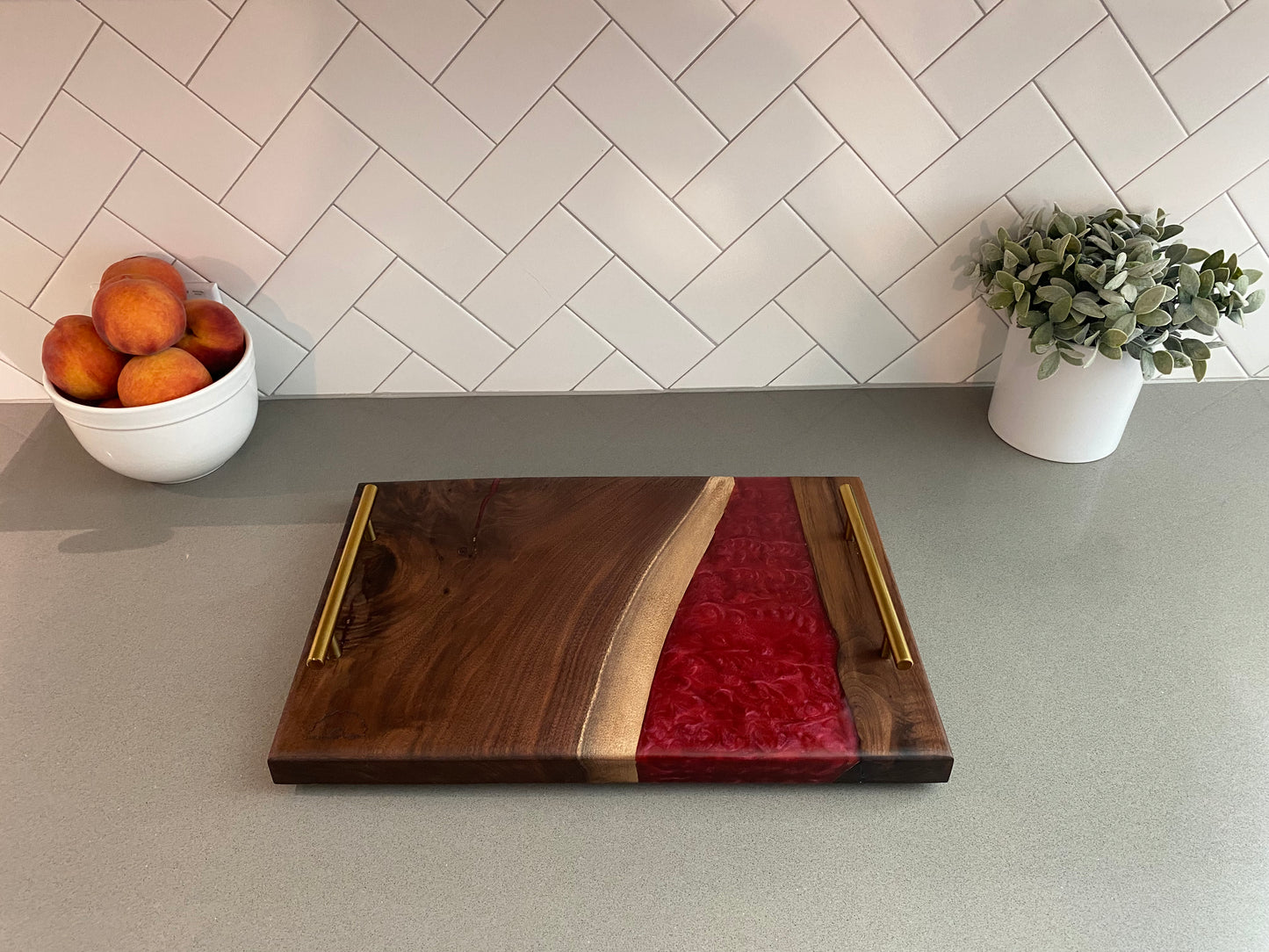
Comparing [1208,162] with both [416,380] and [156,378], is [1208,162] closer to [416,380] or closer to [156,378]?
[416,380]

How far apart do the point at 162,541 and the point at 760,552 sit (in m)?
0.61

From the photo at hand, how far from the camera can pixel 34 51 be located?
0.91 m

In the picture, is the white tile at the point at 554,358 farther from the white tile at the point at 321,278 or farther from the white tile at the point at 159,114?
the white tile at the point at 159,114

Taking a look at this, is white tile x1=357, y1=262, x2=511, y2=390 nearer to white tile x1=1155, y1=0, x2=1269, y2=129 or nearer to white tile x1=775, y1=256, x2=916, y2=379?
white tile x1=775, y1=256, x2=916, y2=379

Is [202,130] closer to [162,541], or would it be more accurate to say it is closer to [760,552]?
[162,541]

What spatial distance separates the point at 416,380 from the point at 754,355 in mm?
419

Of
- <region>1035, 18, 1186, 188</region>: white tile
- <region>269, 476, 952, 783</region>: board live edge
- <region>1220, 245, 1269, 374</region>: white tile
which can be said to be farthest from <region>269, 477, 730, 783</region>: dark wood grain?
<region>1220, 245, 1269, 374</region>: white tile

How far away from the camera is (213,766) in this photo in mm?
736

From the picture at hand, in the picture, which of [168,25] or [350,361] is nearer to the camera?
[168,25]

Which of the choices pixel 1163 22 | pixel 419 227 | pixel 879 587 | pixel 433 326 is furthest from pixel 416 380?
pixel 1163 22

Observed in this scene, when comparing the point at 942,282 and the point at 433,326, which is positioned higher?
the point at 942,282

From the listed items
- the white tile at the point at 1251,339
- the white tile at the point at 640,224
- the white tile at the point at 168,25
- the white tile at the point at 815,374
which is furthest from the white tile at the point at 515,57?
the white tile at the point at 1251,339

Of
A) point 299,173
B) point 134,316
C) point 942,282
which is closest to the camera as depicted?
point 134,316

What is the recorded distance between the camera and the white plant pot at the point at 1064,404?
3.21 feet
